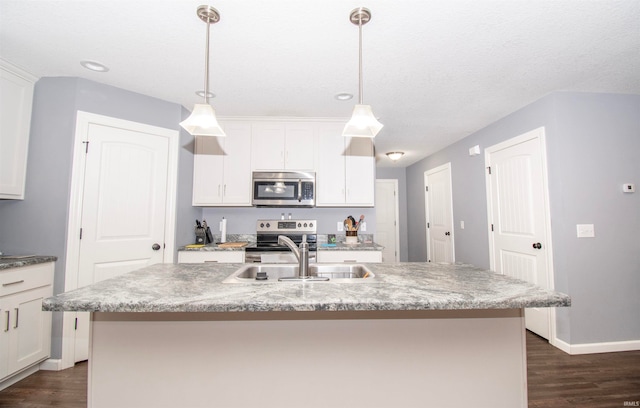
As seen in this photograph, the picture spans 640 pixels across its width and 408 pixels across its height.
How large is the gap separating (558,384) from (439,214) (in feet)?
10.1

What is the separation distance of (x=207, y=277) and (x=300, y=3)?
5.17 feet

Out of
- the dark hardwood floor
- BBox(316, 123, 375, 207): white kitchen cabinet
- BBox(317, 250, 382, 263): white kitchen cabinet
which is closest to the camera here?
the dark hardwood floor

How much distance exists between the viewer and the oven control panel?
3.38m

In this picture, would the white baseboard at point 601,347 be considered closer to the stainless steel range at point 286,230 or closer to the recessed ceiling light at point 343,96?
the stainless steel range at point 286,230

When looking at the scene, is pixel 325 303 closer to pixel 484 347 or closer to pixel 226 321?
pixel 226 321

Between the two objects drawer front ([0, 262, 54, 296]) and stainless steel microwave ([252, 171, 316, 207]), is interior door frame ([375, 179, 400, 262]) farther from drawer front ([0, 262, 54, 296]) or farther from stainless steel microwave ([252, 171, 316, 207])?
drawer front ([0, 262, 54, 296])

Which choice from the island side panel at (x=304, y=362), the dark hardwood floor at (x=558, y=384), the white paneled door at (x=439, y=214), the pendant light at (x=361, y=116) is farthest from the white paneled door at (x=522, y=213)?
the pendant light at (x=361, y=116)

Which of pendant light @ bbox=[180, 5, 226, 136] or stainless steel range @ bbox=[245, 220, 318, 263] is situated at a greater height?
pendant light @ bbox=[180, 5, 226, 136]

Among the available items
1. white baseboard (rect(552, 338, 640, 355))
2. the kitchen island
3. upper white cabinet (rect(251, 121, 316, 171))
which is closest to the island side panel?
the kitchen island

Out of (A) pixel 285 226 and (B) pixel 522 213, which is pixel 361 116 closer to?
(A) pixel 285 226

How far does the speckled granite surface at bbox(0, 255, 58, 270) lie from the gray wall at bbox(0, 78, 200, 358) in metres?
0.08

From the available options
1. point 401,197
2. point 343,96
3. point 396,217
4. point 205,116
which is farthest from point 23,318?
point 401,197

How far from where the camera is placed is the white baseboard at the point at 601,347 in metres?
2.45

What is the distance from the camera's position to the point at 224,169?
3.23m
